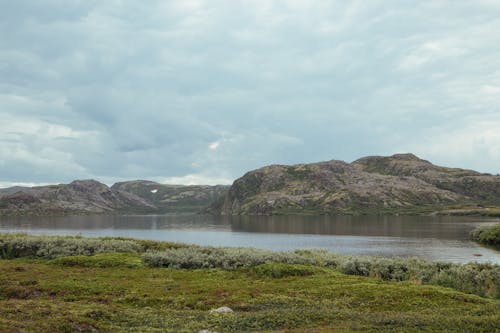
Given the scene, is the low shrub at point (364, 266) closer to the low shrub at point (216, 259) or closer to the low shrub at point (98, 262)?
the low shrub at point (216, 259)

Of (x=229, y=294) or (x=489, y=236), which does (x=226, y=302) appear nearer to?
(x=229, y=294)

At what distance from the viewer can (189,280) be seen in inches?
1069

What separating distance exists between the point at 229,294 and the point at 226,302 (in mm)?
1757

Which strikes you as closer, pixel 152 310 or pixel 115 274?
pixel 152 310

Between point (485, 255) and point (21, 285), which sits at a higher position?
point (21, 285)

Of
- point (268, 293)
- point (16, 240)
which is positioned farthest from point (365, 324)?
point (16, 240)

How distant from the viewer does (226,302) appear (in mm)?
20578

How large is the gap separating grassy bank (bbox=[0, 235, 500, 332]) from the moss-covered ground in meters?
0.05

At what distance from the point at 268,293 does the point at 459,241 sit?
9700 centimetres

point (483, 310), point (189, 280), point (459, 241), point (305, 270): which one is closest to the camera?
point (483, 310)

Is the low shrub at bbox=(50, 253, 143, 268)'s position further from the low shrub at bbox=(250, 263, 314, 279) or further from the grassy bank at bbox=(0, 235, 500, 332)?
the low shrub at bbox=(250, 263, 314, 279)

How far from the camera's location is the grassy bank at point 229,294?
1588cm

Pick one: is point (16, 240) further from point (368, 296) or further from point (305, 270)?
point (368, 296)

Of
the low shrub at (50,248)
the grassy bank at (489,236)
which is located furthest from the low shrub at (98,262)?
the grassy bank at (489,236)
